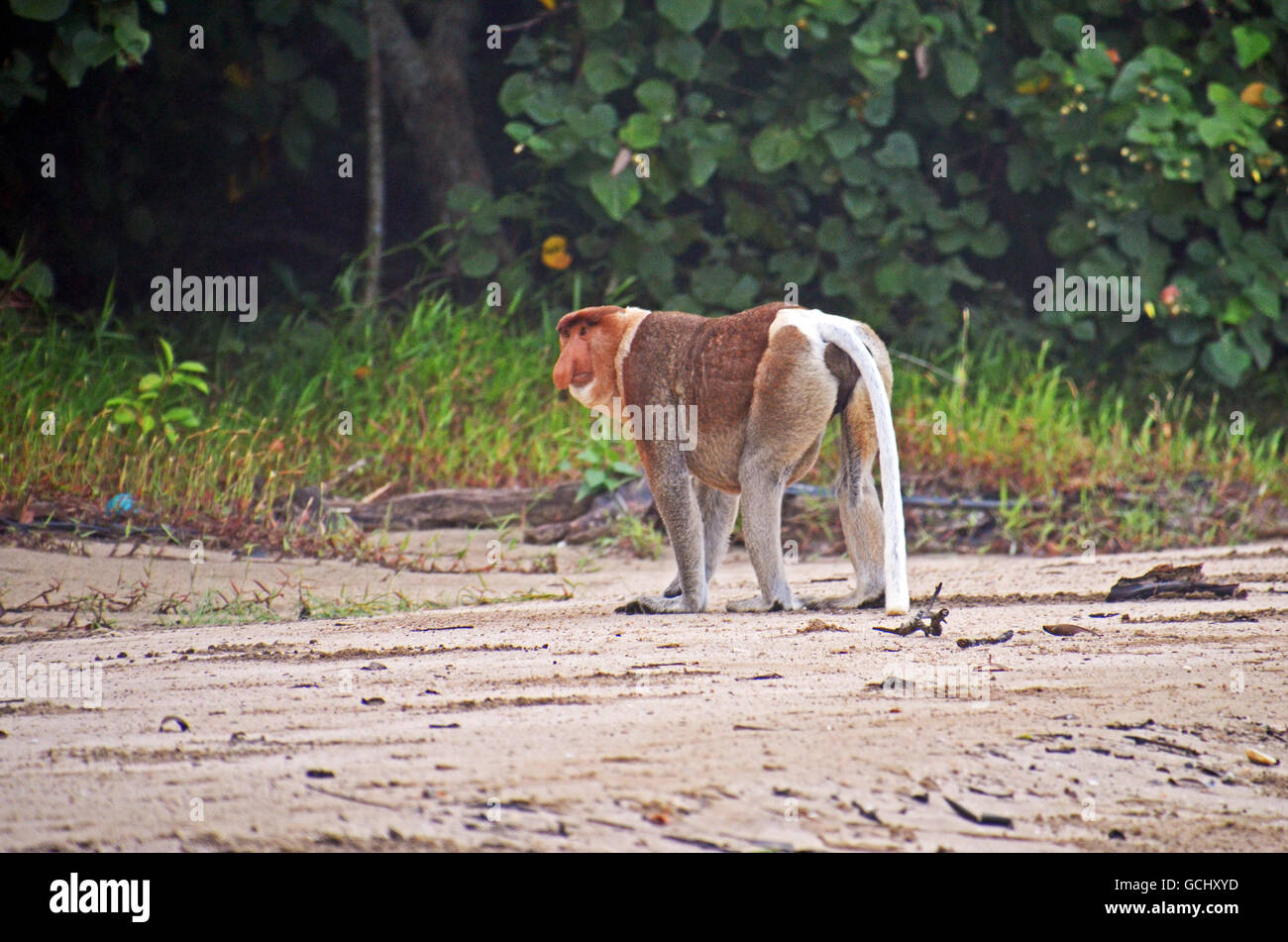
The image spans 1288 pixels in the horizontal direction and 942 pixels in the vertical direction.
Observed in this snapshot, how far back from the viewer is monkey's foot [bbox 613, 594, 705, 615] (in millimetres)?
4500

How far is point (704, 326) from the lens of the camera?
14.9ft

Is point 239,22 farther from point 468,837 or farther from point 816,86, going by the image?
point 468,837

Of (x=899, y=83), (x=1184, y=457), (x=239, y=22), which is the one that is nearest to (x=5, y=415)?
(x=239, y=22)

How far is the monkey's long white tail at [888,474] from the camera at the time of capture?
13.4 ft

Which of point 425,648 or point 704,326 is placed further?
point 704,326

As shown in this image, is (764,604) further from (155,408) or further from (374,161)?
(374,161)

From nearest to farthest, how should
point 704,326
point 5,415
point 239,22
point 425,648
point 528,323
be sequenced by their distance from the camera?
point 425,648 → point 704,326 → point 5,415 → point 239,22 → point 528,323

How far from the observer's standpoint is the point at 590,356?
4645mm

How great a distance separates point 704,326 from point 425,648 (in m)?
1.54

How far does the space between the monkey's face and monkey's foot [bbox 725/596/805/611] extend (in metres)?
0.85

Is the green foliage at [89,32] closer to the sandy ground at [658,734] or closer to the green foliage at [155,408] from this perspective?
the green foliage at [155,408]

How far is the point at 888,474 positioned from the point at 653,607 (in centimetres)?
93

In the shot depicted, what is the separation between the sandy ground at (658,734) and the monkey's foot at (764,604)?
19cm

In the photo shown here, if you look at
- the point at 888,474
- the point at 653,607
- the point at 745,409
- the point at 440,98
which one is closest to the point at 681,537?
the point at 653,607
